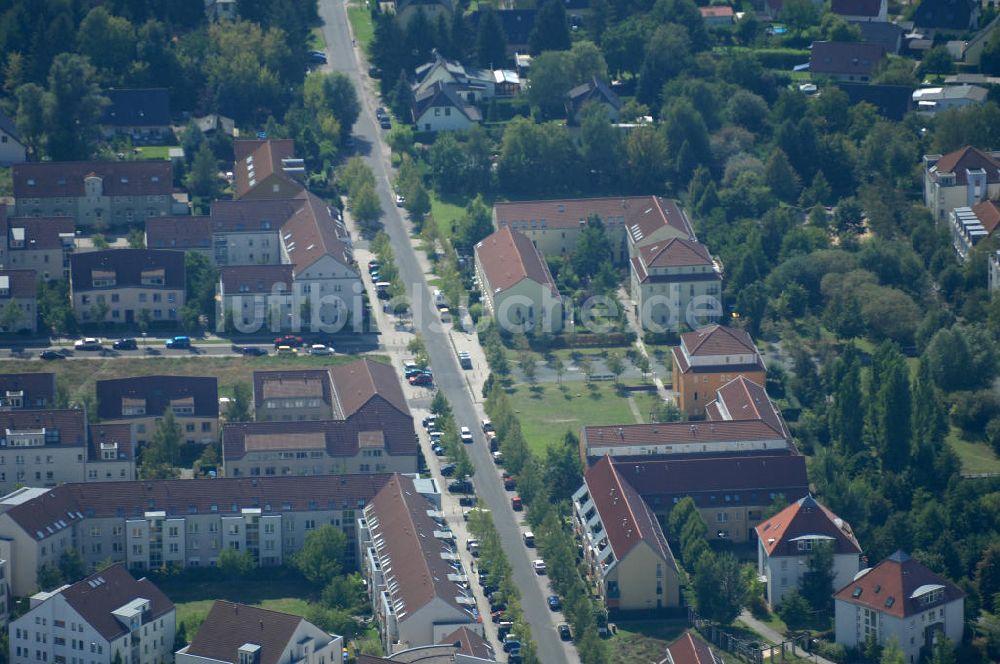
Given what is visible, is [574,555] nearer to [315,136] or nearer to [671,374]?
[671,374]

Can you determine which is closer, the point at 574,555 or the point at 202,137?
the point at 574,555

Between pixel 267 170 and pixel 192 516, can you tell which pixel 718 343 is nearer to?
pixel 192 516

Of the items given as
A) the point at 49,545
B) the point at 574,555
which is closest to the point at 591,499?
the point at 574,555

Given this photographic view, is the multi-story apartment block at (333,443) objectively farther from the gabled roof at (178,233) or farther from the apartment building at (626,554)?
the gabled roof at (178,233)

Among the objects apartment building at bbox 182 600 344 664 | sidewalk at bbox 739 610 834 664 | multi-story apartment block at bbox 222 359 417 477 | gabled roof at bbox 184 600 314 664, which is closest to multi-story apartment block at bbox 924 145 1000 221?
multi-story apartment block at bbox 222 359 417 477

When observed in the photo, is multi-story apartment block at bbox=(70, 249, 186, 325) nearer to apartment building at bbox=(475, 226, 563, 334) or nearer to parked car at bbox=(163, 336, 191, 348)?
parked car at bbox=(163, 336, 191, 348)

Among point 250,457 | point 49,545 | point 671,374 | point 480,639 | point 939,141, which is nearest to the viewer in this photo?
point 480,639

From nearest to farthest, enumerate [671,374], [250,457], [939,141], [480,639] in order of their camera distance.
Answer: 1. [480,639]
2. [250,457]
3. [671,374]
4. [939,141]
